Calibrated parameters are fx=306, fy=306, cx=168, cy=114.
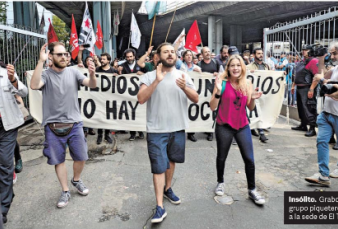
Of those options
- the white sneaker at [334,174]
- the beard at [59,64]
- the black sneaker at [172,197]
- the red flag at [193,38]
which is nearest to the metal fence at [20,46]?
the beard at [59,64]

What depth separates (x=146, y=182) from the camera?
14.3ft

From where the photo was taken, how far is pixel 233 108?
369 cm

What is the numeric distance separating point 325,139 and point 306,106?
10.4 ft

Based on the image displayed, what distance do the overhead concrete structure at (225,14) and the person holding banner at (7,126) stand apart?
61.0 ft

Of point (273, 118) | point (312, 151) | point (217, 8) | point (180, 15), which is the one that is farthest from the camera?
point (180, 15)

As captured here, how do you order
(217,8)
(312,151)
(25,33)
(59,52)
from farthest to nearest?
(217,8) < (25,33) < (312,151) < (59,52)

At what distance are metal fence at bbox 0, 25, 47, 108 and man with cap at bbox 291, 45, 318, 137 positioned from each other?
6.91 meters

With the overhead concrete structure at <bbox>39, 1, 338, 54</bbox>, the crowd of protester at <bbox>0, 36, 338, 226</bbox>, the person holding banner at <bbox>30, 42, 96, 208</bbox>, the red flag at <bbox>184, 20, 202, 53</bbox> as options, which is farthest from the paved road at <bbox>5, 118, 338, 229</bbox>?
the overhead concrete structure at <bbox>39, 1, 338, 54</bbox>

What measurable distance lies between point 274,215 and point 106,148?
3.70 m

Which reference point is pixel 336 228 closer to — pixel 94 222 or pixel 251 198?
pixel 251 198

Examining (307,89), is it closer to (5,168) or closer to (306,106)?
(306,106)

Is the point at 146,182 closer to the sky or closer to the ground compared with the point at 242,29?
closer to the ground

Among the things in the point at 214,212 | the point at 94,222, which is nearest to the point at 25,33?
the point at 94,222

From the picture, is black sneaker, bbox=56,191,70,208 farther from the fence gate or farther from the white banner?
the fence gate
